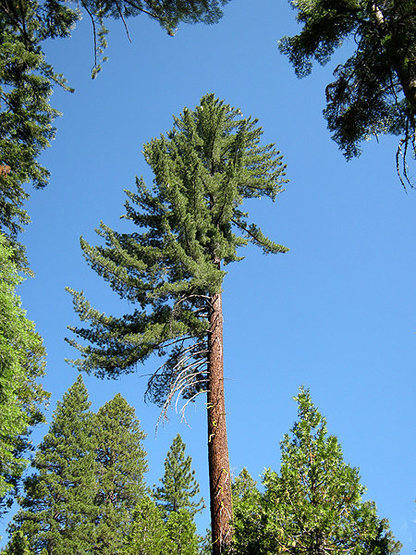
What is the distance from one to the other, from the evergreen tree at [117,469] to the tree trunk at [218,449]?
1977cm

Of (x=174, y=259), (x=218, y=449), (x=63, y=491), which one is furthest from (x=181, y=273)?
(x=63, y=491)

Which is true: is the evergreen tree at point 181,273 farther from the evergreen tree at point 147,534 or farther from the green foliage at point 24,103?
the evergreen tree at point 147,534

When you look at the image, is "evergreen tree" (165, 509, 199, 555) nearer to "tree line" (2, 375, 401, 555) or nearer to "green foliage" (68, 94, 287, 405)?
"tree line" (2, 375, 401, 555)

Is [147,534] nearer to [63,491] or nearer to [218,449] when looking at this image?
[63,491]

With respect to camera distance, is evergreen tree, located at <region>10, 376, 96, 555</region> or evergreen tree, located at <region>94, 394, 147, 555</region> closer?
evergreen tree, located at <region>10, 376, 96, 555</region>

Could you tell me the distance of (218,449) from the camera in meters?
7.58

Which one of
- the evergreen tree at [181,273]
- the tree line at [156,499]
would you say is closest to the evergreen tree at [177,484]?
the tree line at [156,499]

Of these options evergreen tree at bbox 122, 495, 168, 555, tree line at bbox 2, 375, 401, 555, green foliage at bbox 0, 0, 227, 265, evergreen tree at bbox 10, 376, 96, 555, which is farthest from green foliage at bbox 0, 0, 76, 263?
evergreen tree at bbox 10, 376, 96, 555

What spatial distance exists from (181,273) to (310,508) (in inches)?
222

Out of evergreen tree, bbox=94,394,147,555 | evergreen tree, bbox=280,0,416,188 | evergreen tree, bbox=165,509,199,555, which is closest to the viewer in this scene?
evergreen tree, bbox=280,0,416,188

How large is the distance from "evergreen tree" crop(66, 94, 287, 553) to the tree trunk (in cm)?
2

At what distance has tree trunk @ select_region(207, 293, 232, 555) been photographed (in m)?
6.81

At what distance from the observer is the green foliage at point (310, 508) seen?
15.7 feet

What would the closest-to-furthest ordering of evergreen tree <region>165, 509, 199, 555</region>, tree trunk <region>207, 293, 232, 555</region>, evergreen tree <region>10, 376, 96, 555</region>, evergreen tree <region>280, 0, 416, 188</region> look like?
evergreen tree <region>280, 0, 416, 188</region>, tree trunk <region>207, 293, 232, 555</region>, evergreen tree <region>165, 509, 199, 555</region>, evergreen tree <region>10, 376, 96, 555</region>
